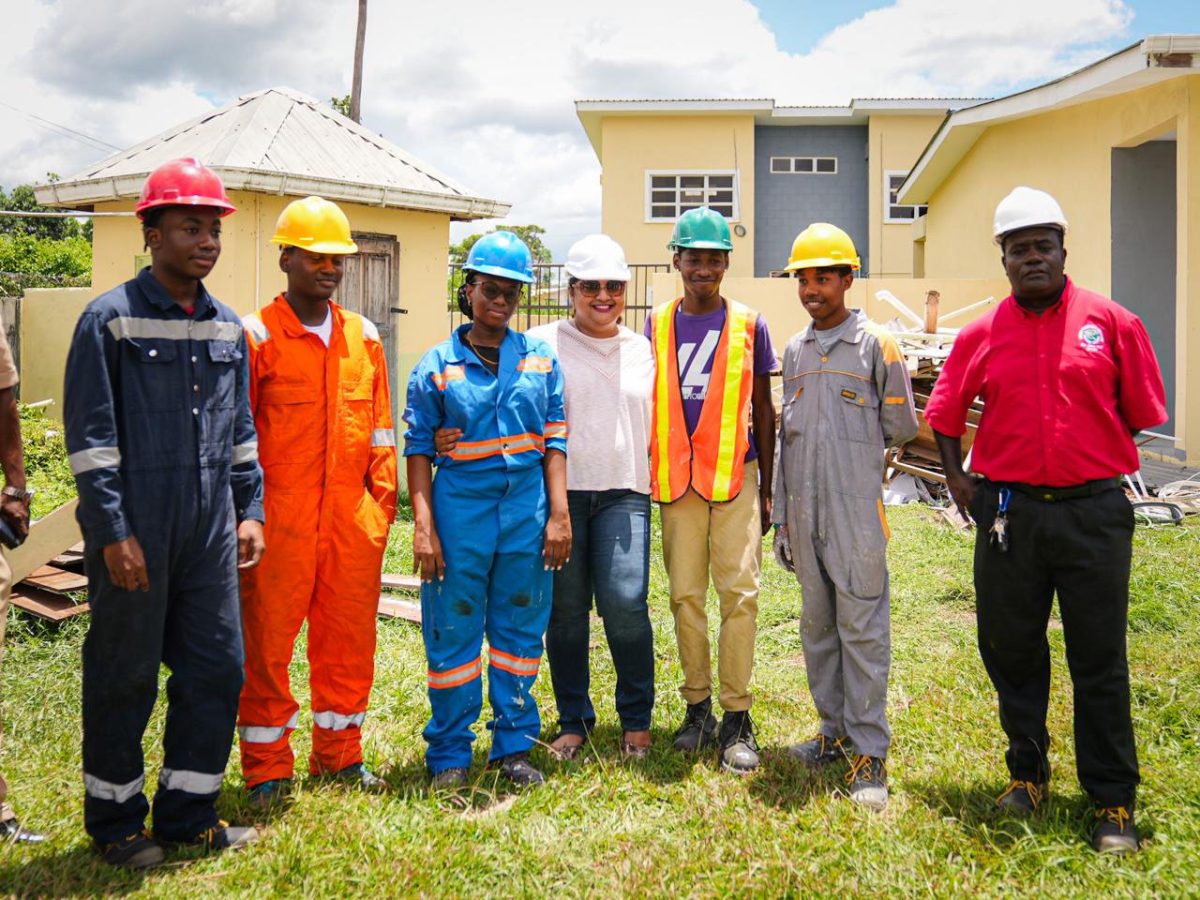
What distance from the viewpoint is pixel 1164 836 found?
320 centimetres

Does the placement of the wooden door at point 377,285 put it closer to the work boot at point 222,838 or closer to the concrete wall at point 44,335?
the concrete wall at point 44,335

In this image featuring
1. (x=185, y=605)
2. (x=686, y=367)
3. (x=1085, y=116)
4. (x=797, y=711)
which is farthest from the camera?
(x=1085, y=116)

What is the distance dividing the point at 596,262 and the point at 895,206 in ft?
68.8

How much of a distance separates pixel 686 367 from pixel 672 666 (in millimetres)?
1874

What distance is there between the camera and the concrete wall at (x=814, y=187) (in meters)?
23.2

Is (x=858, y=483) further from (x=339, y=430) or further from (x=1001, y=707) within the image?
(x=339, y=430)

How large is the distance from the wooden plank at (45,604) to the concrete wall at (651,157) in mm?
17747

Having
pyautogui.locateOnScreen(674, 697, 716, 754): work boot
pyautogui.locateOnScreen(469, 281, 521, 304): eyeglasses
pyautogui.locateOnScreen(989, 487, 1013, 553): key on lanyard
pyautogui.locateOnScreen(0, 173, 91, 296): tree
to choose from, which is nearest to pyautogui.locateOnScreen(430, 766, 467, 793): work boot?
pyautogui.locateOnScreen(674, 697, 716, 754): work boot

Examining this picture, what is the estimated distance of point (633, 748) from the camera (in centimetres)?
401

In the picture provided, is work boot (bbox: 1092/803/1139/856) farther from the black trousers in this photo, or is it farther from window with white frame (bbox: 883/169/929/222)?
window with white frame (bbox: 883/169/929/222)

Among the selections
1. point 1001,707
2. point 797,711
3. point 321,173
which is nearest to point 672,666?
point 797,711

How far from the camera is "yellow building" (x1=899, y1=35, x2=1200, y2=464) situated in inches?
379

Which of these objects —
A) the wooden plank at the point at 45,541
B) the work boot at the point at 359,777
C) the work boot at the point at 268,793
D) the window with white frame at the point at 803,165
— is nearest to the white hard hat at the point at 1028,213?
the work boot at the point at 359,777

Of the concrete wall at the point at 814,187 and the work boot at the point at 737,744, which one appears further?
the concrete wall at the point at 814,187
